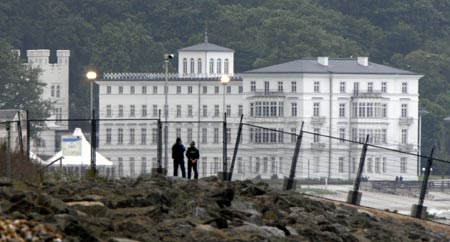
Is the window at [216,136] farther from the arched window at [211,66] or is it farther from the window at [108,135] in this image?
the arched window at [211,66]

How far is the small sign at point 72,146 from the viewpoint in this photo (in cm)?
7809

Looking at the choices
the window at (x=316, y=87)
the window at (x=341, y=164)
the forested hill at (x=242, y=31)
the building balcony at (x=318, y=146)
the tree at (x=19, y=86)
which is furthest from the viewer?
the forested hill at (x=242, y=31)

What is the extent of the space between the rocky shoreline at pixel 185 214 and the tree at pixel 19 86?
10018cm

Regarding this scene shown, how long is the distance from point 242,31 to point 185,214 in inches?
5538

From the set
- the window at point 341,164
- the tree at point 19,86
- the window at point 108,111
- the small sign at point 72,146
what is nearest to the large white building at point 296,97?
the window at point 108,111

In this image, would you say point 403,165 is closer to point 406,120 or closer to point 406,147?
point 406,147

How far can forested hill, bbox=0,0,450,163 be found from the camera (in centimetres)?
16038

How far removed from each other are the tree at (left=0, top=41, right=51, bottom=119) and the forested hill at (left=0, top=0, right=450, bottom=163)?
718 cm

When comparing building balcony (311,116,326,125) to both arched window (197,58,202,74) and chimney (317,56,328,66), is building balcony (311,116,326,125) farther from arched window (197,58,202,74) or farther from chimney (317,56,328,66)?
arched window (197,58,202,74)

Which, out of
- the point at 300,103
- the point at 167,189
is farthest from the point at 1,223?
the point at 300,103

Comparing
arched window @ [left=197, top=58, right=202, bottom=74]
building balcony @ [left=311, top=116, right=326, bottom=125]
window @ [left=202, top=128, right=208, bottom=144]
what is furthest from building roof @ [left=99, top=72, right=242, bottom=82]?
window @ [left=202, top=128, right=208, bottom=144]

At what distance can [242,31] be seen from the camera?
167250 mm

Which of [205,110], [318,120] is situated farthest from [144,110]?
[318,120]

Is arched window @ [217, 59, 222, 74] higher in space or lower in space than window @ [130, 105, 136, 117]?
higher
